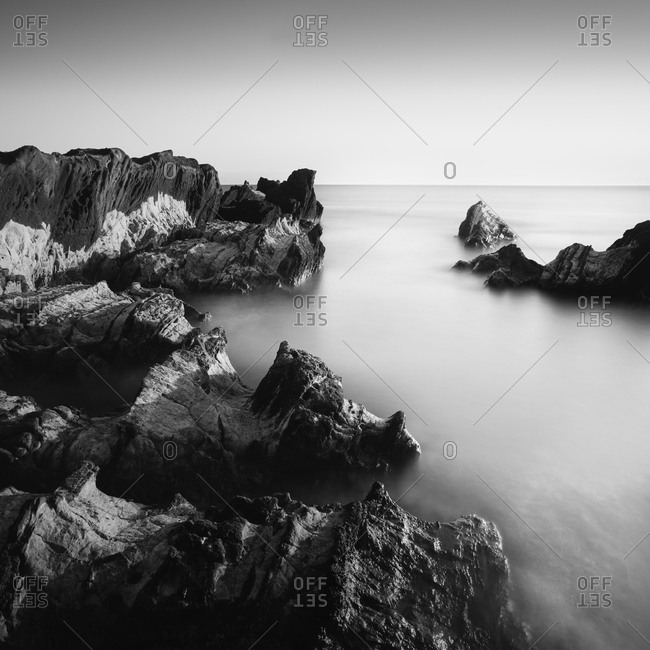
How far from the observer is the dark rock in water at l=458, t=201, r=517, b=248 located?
43.6 meters

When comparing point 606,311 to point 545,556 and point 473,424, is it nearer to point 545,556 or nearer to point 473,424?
point 473,424

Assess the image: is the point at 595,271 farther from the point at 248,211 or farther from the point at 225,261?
the point at 248,211

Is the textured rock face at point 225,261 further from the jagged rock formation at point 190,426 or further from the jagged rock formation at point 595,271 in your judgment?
the jagged rock formation at point 595,271

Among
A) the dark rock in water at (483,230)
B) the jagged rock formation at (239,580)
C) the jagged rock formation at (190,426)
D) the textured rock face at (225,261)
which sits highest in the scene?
the dark rock in water at (483,230)

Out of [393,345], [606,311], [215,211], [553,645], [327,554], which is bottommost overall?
[553,645]

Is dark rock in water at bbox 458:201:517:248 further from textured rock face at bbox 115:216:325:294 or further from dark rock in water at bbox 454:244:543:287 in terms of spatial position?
textured rock face at bbox 115:216:325:294

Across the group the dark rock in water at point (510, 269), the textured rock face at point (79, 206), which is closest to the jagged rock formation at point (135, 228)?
the textured rock face at point (79, 206)

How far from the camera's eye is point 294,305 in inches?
963

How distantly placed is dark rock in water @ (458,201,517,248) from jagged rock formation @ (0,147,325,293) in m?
17.5

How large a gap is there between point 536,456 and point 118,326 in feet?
38.4

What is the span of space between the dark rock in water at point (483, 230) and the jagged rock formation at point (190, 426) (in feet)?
111

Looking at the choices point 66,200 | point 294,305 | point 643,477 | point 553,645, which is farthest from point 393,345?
point 66,200

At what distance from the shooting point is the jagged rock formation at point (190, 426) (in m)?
9.90

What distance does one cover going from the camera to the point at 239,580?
6777mm
